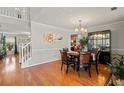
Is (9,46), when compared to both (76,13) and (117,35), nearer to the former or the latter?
(76,13)

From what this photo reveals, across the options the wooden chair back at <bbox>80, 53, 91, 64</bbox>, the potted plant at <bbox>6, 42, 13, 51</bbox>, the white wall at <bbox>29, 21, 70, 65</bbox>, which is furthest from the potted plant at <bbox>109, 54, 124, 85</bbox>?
the potted plant at <bbox>6, 42, 13, 51</bbox>

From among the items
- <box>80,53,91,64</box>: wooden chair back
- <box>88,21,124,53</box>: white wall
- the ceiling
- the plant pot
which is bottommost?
the plant pot

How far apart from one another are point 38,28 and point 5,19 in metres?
1.61

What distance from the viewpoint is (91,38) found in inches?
297

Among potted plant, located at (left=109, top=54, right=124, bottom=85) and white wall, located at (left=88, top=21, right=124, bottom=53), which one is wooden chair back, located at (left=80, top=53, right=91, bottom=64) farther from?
white wall, located at (left=88, top=21, right=124, bottom=53)

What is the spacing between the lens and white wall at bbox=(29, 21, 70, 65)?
6193 millimetres

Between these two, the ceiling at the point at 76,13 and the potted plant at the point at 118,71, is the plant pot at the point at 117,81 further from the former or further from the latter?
the ceiling at the point at 76,13

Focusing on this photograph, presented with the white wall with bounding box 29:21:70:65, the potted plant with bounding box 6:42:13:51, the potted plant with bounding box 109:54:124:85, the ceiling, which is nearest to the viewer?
the potted plant with bounding box 109:54:124:85

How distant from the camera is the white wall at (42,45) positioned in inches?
244

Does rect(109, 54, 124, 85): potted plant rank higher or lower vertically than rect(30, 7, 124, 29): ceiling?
lower

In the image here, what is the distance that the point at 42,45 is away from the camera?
22.0 feet

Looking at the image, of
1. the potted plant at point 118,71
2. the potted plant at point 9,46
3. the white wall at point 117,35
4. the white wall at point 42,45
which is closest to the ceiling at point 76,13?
the white wall at point 117,35

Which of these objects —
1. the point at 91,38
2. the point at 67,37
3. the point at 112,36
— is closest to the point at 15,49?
the point at 67,37

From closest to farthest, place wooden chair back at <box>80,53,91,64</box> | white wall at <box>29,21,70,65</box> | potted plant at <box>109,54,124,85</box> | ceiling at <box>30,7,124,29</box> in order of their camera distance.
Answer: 1. potted plant at <box>109,54,124,85</box>
2. ceiling at <box>30,7,124,29</box>
3. wooden chair back at <box>80,53,91,64</box>
4. white wall at <box>29,21,70,65</box>
